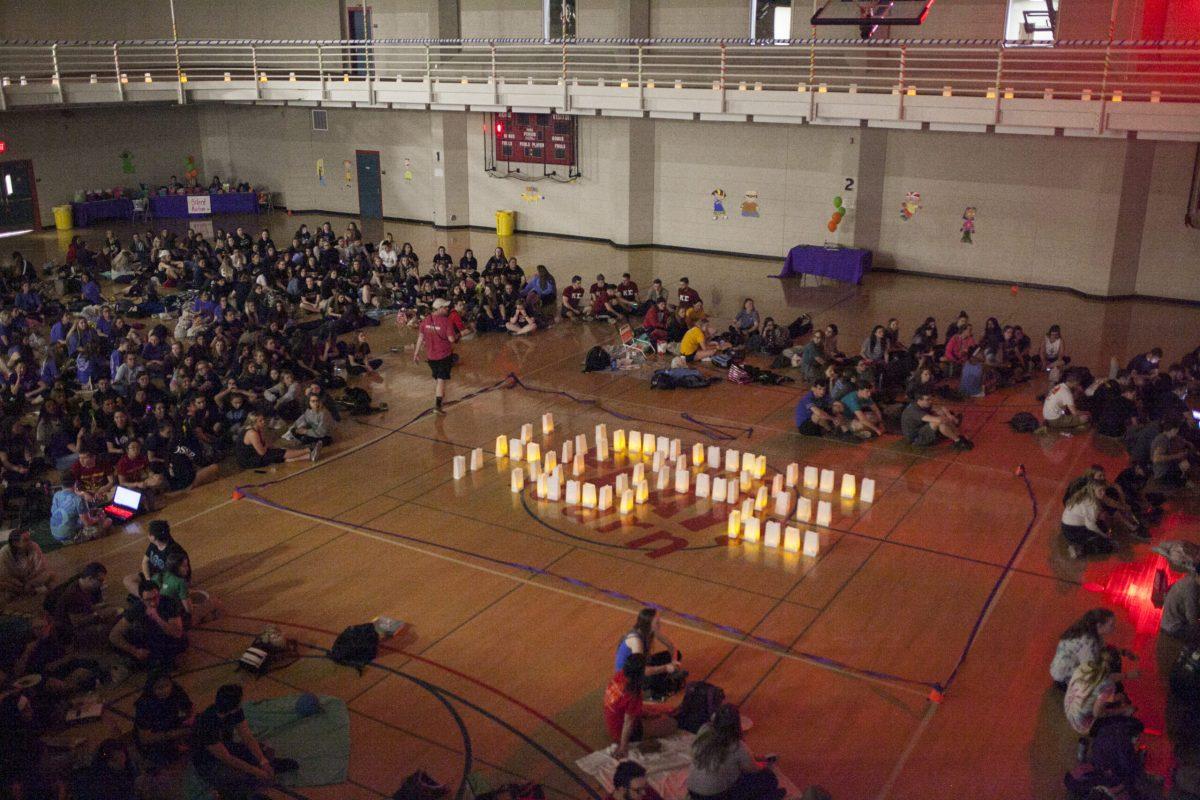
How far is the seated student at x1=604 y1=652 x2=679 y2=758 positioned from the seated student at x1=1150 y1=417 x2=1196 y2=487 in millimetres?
8083

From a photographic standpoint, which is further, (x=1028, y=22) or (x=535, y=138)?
(x=535, y=138)

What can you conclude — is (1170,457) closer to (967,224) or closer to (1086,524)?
(1086,524)

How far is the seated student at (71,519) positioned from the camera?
1180 cm

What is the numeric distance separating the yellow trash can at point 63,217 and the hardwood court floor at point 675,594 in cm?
2072

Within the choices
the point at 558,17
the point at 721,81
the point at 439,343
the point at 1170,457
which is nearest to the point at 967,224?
the point at 721,81

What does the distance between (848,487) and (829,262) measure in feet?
40.4

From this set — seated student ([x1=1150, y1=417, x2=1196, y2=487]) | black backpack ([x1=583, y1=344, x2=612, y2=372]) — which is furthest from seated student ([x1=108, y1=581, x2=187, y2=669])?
seated student ([x1=1150, y1=417, x2=1196, y2=487])

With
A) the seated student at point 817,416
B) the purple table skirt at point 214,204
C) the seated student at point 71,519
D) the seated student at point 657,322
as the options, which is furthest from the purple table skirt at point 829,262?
the purple table skirt at point 214,204

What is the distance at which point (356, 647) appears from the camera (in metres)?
9.48

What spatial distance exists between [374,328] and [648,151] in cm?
1004

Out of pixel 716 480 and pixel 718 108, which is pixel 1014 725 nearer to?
pixel 716 480

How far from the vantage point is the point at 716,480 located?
12.9 m

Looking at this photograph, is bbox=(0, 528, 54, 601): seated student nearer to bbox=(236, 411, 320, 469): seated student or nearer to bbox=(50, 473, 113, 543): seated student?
bbox=(50, 473, 113, 543): seated student

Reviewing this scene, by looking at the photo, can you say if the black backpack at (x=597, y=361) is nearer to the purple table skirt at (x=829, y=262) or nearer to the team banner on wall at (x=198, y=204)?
the purple table skirt at (x=829, y=262)
